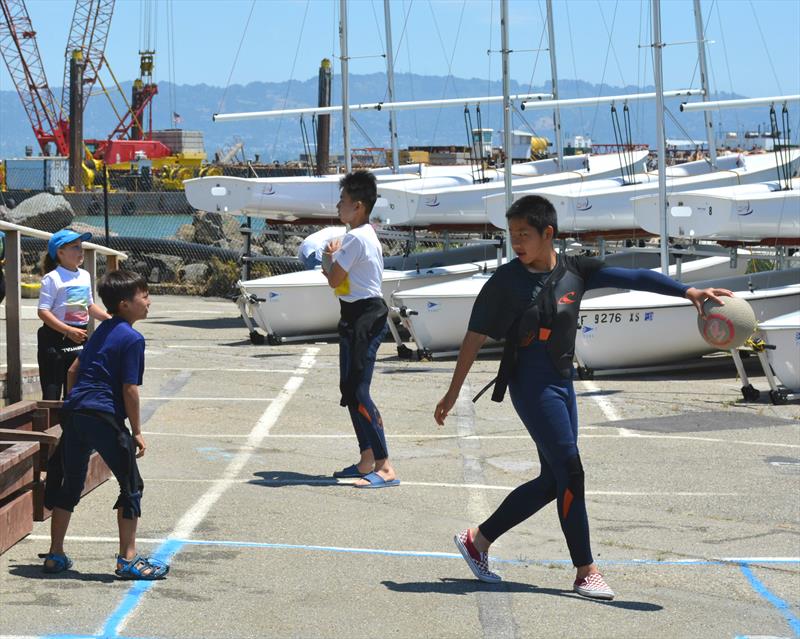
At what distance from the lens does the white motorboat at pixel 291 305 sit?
18172 millimetres

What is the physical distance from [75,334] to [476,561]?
12.2ft

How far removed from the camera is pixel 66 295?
9.12 metres

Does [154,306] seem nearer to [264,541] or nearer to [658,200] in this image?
[658,200]

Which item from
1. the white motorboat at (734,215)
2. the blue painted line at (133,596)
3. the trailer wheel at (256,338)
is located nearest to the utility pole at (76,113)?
the trailer wheel at (256,338)

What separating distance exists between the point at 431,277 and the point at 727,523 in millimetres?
11623

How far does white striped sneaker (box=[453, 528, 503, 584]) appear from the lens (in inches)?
255

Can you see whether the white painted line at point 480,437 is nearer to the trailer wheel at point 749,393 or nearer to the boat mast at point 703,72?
the trailer wheel at point 749,393

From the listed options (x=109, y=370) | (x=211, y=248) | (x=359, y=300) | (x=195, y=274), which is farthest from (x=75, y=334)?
(x=211, y=248)

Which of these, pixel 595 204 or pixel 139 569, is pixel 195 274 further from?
pixel 139 569

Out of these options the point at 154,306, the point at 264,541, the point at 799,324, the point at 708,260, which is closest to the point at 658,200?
the point at 708,260

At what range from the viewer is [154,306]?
23203 mm

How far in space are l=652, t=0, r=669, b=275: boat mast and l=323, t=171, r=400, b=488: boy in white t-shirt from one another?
8867 millimetres

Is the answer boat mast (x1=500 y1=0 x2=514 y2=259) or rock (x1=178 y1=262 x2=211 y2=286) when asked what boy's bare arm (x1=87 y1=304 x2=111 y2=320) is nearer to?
boat mast (x1=500 y1=0 x2=514 y2=259)

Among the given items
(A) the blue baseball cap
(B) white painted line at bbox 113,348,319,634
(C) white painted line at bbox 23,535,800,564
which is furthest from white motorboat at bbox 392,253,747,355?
(C) white painted line at bbox 23,535,800,564
